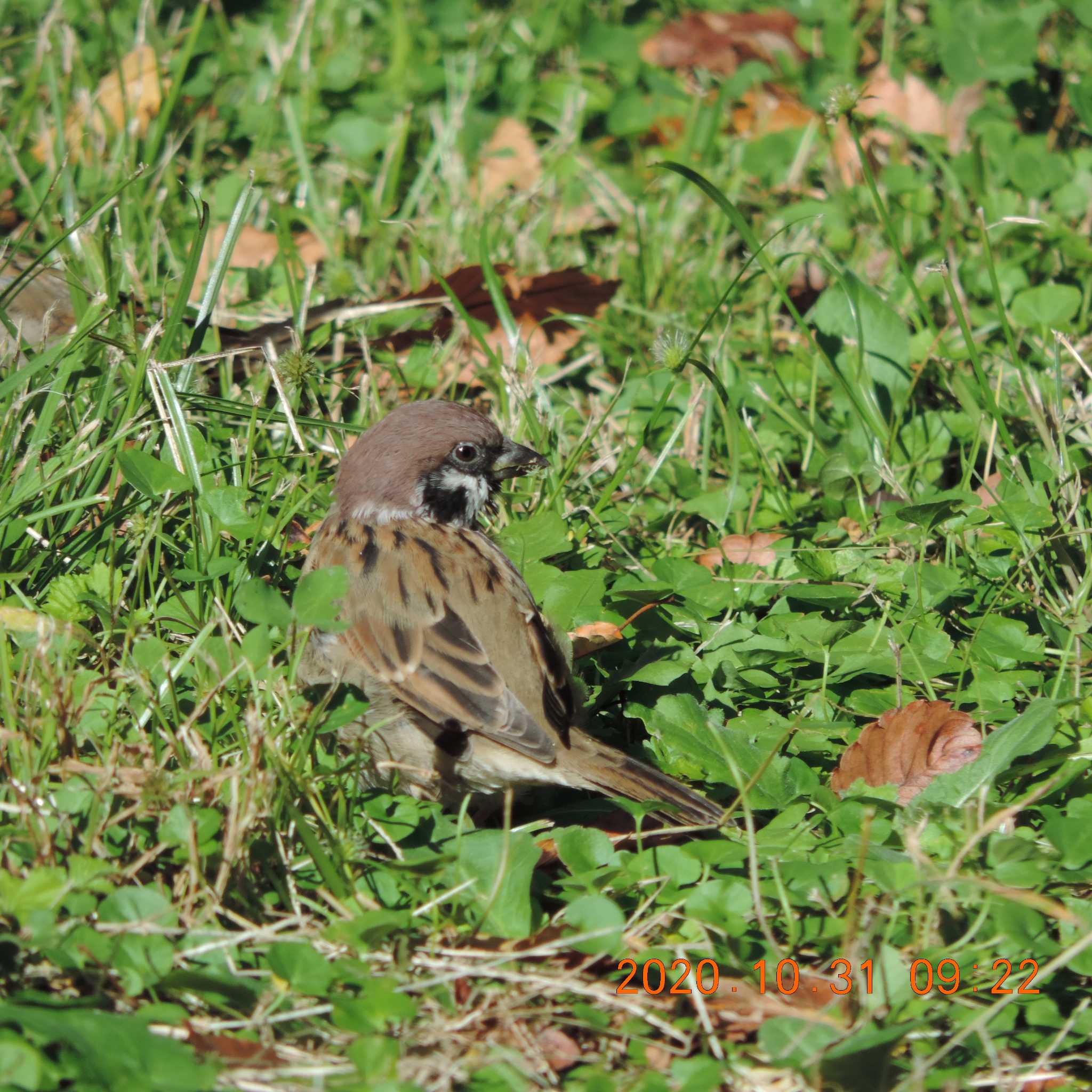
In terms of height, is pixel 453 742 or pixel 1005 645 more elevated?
pixel 453 742

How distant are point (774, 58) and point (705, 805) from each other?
17.5 feet

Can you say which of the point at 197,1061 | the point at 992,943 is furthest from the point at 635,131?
the point at 197,1061

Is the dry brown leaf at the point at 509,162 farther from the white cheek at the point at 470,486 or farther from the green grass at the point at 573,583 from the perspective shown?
the white cheek at the point at 470,486

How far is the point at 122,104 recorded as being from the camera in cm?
609

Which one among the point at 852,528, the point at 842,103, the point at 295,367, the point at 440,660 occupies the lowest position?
the point at 852,528

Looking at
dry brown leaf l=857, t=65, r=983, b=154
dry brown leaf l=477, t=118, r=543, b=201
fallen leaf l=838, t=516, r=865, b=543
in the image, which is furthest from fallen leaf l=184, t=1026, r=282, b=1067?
dry brown leaf l=857, t=65, r=983, b=154

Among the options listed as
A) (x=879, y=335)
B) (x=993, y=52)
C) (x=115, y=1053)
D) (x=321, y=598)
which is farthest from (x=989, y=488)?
(x=993, y=52)

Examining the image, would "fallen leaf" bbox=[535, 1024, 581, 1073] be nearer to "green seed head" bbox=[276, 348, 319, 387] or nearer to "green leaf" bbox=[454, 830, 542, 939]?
"green leaf" bbox=[454, 830, 542, 939]

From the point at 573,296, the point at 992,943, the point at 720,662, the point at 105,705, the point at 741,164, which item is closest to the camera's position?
the point at 992,943

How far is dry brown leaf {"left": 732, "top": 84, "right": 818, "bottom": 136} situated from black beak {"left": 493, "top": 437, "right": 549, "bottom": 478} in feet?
11.1

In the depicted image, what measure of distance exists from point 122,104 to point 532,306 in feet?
7.10

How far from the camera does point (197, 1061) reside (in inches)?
96.0

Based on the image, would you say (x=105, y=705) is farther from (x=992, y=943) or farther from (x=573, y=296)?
(x=573, y=296)
